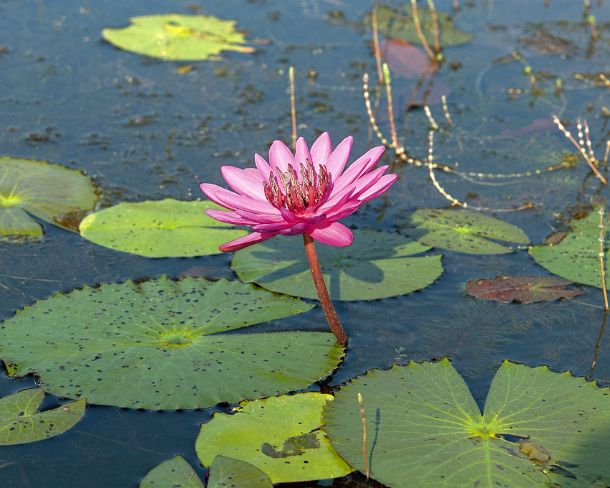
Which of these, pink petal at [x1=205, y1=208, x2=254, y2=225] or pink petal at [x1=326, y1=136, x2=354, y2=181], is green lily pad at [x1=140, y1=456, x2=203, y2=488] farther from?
pink petal at [x1=326, y1=136, x2=354, y2=181]

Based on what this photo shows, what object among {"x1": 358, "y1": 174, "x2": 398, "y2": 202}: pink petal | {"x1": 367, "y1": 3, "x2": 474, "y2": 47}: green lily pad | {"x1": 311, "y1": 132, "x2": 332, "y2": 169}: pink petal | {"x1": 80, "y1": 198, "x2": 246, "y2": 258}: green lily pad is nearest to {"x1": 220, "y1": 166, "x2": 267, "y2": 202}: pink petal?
{"x1": 311, "y1": 132, "x2": 332, "y2": 169}: pink petal

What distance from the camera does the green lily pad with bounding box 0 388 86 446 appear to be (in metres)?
3.34

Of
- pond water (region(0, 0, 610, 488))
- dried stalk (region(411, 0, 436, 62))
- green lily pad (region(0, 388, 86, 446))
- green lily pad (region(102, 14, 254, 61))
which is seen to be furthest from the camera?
dried stalk (region(411, 0, 436, 62))

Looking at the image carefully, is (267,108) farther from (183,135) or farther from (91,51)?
(91,51)

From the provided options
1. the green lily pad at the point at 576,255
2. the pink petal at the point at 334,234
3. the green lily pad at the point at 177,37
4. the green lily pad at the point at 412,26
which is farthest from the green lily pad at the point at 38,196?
the green lily pad at the point at 412,26

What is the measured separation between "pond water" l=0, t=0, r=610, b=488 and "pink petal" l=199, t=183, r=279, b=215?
749mm

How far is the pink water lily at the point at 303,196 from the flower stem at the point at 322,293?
8 cm

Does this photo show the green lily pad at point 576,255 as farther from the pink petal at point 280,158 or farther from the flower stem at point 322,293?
the pink petal at point 280,158

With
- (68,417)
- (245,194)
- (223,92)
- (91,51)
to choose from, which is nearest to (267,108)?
(223,92)

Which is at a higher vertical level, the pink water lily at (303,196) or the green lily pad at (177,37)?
the pink water lily at (303,196)

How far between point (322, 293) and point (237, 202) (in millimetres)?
504

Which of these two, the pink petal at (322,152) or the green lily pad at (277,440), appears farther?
the pink petal at (322,152)

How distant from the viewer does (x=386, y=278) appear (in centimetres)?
451

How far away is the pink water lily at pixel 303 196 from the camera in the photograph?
3402 millimetres
